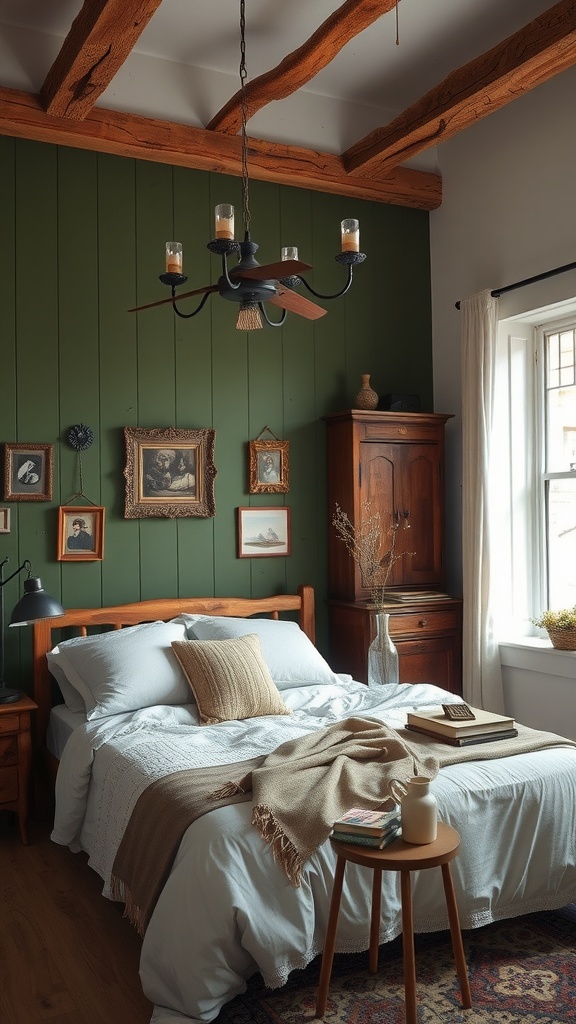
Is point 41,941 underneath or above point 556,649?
underneath

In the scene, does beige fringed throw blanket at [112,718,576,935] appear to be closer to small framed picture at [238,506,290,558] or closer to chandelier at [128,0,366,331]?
chandelier at [128,0,366,331]

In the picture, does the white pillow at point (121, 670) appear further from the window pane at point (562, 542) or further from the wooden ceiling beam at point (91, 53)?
the wooden ceiling beam at point (91, 53)

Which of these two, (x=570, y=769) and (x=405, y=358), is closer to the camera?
(x=570, y=769)

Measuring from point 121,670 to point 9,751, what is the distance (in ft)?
1.86

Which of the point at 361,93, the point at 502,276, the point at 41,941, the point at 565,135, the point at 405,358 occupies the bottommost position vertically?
the point at 41,941

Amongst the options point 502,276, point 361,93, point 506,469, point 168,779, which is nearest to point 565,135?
point 502,276

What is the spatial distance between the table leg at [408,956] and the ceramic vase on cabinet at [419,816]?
101 mm

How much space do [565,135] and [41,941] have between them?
13.6ft

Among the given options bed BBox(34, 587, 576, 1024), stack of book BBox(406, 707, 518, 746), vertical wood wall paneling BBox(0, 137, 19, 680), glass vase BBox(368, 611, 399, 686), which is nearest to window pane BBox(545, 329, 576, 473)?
glass vase BBox(368, 611, 399, 686)

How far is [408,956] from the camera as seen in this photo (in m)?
2.06

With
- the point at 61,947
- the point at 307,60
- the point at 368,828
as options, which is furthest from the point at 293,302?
the point at 61,947

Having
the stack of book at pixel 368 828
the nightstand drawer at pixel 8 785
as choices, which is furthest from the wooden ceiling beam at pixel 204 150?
the stack of book at pixel 368 828

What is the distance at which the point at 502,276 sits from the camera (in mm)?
4715

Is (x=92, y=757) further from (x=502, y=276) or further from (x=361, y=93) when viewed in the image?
(x=361, y=93)
